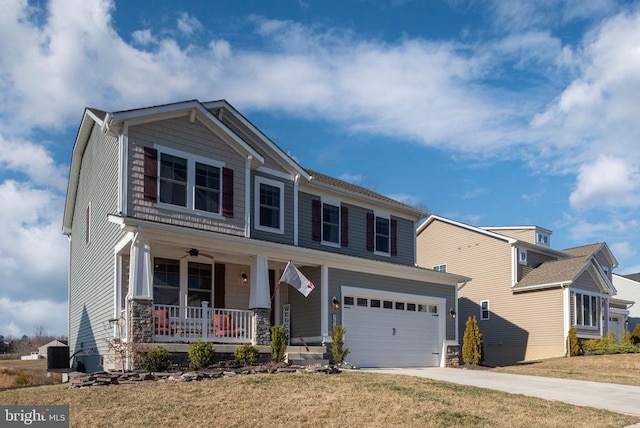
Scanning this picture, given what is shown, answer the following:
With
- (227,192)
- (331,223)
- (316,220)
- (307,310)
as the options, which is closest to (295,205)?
(316,220)

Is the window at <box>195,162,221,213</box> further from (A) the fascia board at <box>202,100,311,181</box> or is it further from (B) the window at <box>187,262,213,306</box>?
(A) the fascia board at <box>202,100,311,181</box>

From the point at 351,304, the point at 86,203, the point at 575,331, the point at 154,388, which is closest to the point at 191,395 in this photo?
the point at 154,388

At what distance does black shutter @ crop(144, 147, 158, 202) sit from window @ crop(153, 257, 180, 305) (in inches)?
71.9

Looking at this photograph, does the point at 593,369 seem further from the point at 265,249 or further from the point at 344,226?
the point at 265,249

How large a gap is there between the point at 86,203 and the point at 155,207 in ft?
20.9

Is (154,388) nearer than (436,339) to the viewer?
Yes

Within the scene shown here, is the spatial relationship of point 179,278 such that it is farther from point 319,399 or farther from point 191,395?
point 319,399

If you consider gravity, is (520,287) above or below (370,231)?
below

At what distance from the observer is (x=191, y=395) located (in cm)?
1198

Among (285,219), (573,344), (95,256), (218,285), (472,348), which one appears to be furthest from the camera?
(573,344)

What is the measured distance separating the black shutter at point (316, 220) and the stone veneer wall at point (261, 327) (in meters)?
4.68

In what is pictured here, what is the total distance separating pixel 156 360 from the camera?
1462 cm

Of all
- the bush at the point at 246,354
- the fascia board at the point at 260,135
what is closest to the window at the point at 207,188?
the fascia board at the point at 260,135

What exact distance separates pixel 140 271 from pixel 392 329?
30.9 feet
